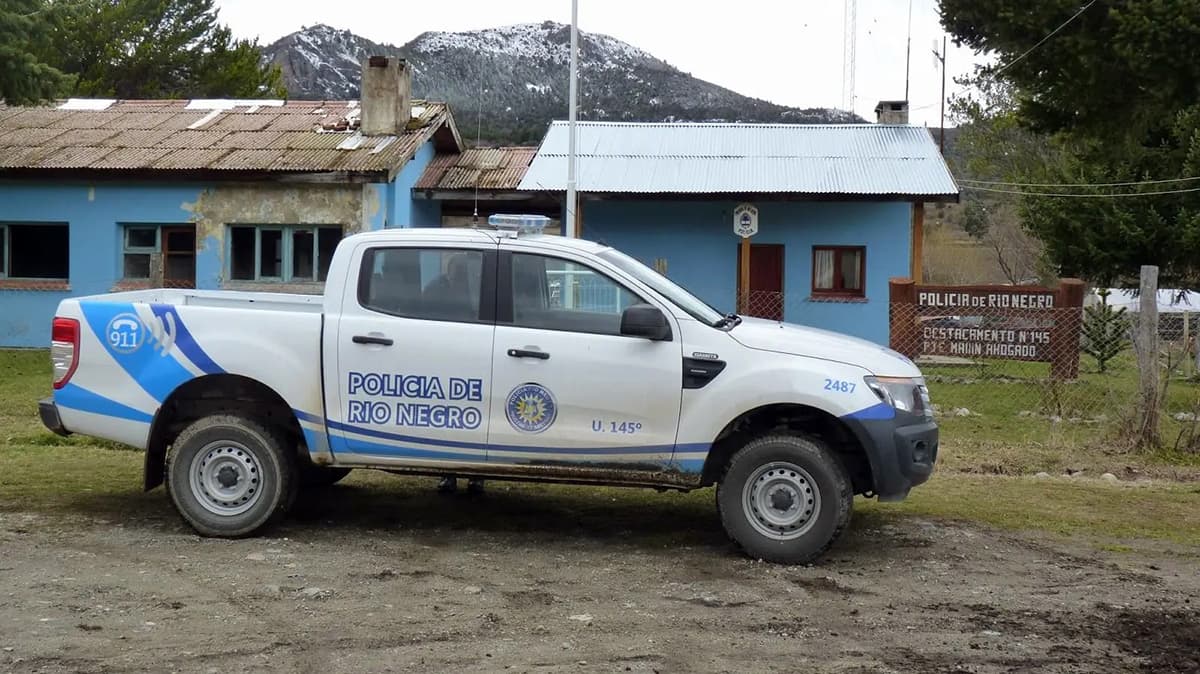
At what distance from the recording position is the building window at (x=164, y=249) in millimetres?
22391

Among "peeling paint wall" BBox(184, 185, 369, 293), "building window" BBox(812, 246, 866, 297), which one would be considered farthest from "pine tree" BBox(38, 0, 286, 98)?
"building window" BBox(812, 246, 866, 297)

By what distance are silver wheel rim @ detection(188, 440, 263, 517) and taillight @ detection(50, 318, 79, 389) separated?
0.97 metres

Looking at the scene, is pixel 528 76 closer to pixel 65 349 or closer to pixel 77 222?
pixel 77 222

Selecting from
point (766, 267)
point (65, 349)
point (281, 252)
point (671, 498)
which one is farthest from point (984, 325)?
point (281, 252)

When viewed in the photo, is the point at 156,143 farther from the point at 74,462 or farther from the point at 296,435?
the point at 296,435

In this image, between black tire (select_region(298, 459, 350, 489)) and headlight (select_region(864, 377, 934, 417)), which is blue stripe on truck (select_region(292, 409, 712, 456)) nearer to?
headlight (select_region(864, 377, 934, 417))

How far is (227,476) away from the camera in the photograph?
766cm

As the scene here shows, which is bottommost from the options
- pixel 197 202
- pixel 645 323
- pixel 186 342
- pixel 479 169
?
pixel 186 342

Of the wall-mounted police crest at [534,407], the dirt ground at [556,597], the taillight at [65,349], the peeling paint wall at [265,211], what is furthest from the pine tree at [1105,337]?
the taillight at [65,349]

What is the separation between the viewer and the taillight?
25.3 ft

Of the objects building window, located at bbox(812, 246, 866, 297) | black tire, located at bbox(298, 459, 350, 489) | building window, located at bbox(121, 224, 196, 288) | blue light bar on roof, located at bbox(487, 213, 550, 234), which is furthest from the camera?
building window, located at bbox(812, 246, 866, 297)

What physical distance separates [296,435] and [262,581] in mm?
1414

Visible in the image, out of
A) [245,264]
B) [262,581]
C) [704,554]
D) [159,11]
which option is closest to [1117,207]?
[245,264]

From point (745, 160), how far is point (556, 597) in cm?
1886
